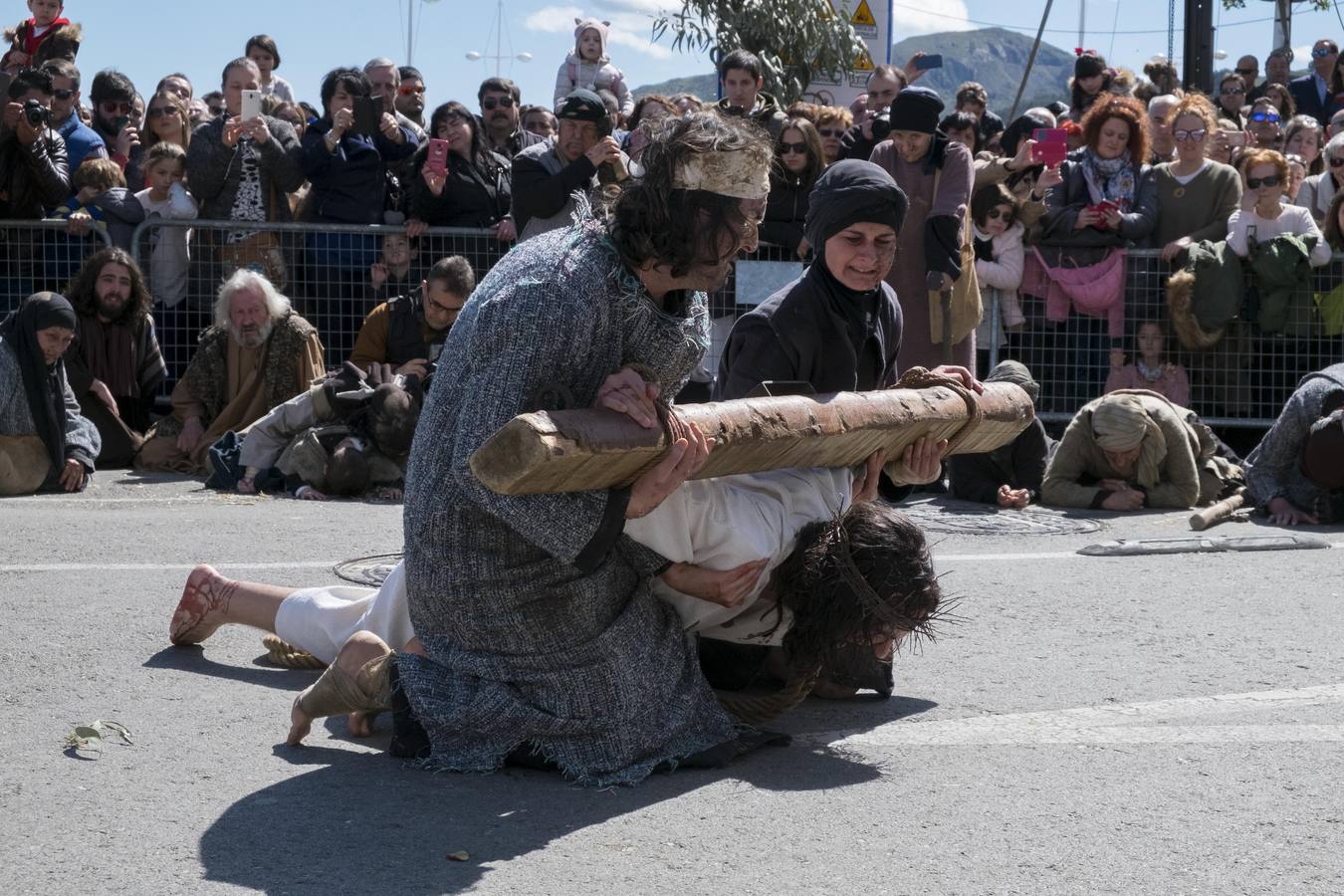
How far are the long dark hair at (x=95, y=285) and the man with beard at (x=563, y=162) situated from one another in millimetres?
2370

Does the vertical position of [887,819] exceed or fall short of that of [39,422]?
→ it falls short

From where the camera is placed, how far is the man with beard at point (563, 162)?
9.86 meters

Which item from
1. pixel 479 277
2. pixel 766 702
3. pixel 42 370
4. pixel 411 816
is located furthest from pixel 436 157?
pixel 411 816

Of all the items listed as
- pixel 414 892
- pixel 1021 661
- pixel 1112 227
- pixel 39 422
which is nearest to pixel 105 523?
pixel 39 422

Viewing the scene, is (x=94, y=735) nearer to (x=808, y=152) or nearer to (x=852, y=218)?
(x=852, y=218)

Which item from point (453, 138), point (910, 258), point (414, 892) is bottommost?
point (414, 892)

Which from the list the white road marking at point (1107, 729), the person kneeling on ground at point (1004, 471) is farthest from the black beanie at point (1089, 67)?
the white road marking at point (1107, 729)

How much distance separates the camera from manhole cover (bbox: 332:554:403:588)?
658 cm

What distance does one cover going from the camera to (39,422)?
919 cm

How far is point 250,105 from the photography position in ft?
34.2

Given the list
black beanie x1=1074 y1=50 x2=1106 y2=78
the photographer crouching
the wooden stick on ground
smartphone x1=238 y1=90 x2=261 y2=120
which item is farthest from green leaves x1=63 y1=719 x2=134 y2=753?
black beanie x1=1074 y1=50 x2=1106 y2=78

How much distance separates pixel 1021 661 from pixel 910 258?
4.60 metres

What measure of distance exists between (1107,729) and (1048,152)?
6401mm

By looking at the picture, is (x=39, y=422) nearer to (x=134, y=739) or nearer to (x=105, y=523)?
(x=105, y=523)
